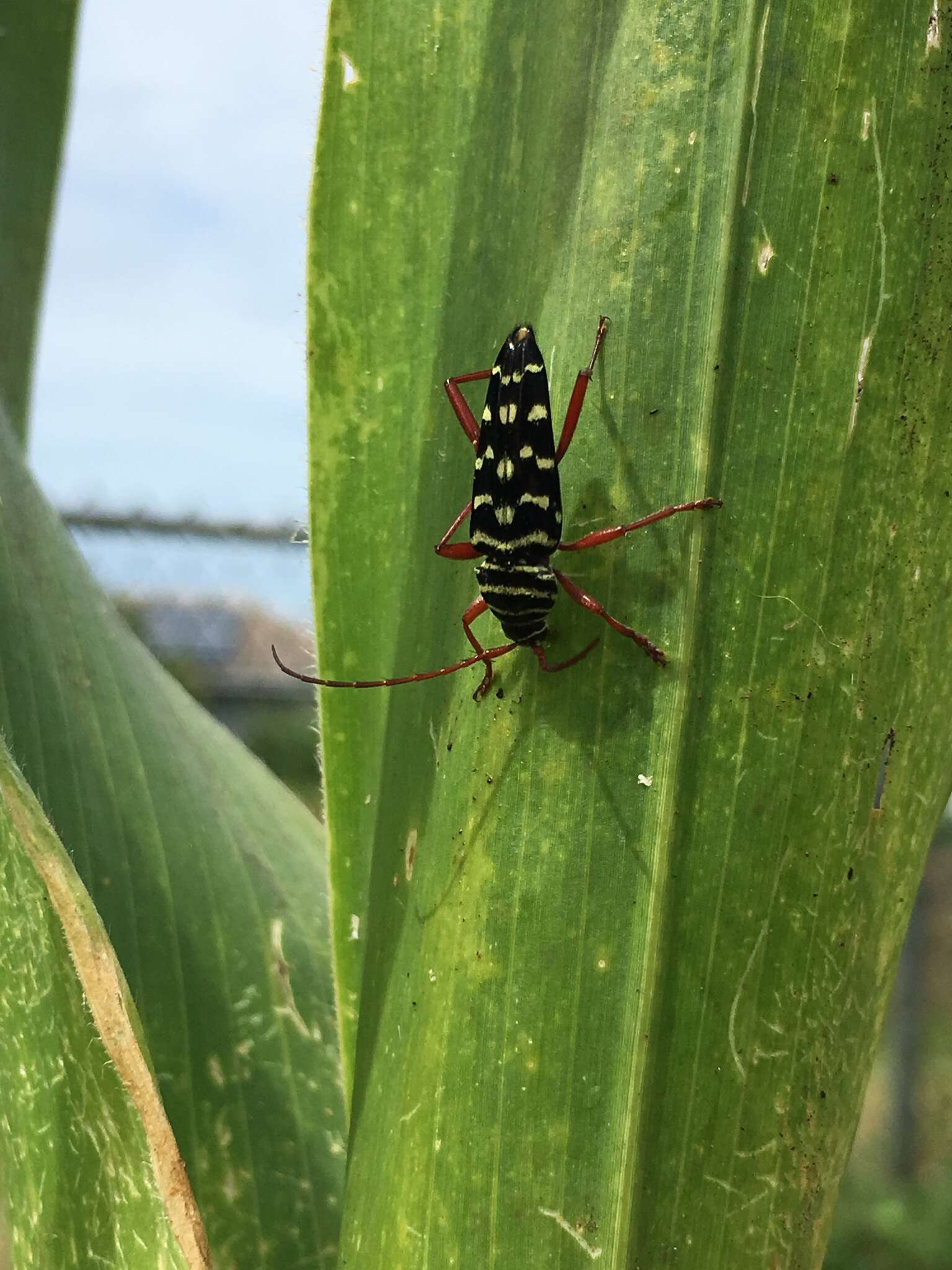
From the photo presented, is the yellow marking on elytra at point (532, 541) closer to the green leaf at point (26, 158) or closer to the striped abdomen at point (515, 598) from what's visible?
the striped abdomen at point (515, 598)

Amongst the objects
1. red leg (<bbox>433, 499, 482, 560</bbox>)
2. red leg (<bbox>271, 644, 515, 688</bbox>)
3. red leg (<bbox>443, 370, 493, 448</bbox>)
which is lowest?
red leg (<bbox>271, 644, 515, 688</bbox>)

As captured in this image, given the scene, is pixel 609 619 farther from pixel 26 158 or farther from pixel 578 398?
pixel 26 158

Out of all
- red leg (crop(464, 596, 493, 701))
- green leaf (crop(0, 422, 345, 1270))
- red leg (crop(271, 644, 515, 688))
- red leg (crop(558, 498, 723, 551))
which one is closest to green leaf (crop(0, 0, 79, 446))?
green leaf (crop(0, 422, 345, 1270))

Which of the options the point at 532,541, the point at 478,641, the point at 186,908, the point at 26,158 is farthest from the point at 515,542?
the point at 26,158

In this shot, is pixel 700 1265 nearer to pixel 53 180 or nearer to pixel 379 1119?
pixel 379 1119

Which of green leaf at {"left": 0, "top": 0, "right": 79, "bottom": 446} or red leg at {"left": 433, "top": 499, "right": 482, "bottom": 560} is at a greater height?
green leaf at {"left": 0, "top": 0, "right": 79, "bottom": 446}

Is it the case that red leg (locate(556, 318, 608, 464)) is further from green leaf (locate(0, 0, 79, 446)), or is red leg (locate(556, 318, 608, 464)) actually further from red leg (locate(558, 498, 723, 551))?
green leaf (locate(0, 0, 79, 446))

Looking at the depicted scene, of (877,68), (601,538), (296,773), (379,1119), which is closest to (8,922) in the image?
(379,1119)
